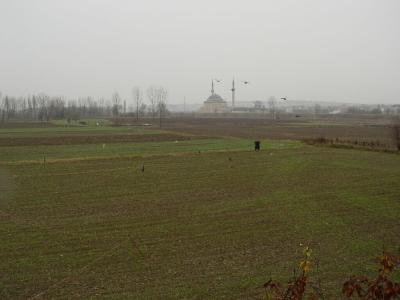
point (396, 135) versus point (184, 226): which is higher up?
point (396, 135)

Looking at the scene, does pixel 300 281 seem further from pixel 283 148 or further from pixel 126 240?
pixel 283 148

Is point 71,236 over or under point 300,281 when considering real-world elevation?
under

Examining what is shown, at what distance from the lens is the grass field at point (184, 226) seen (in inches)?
389

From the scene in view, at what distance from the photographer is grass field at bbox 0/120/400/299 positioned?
988cm

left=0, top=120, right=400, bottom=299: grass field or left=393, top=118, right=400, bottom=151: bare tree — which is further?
left=393, top=118, right=400, bottom=151: bare tree

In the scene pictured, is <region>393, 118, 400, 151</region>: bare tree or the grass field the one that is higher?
<region>393, 118, 400, 151</region>: bare tree

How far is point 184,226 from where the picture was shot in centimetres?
1456

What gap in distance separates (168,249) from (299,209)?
7091 millimetres

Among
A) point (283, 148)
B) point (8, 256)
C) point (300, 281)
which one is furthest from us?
point (283, 148)

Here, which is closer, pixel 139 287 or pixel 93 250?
pixel 139 287

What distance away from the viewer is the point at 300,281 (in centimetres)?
390

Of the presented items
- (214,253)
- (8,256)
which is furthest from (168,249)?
(8,256)

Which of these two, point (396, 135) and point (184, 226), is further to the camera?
point (396, 135)

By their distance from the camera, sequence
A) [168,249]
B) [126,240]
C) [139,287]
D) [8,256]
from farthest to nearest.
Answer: [126,240] → [168,249] → [8,256] → [139,287]
